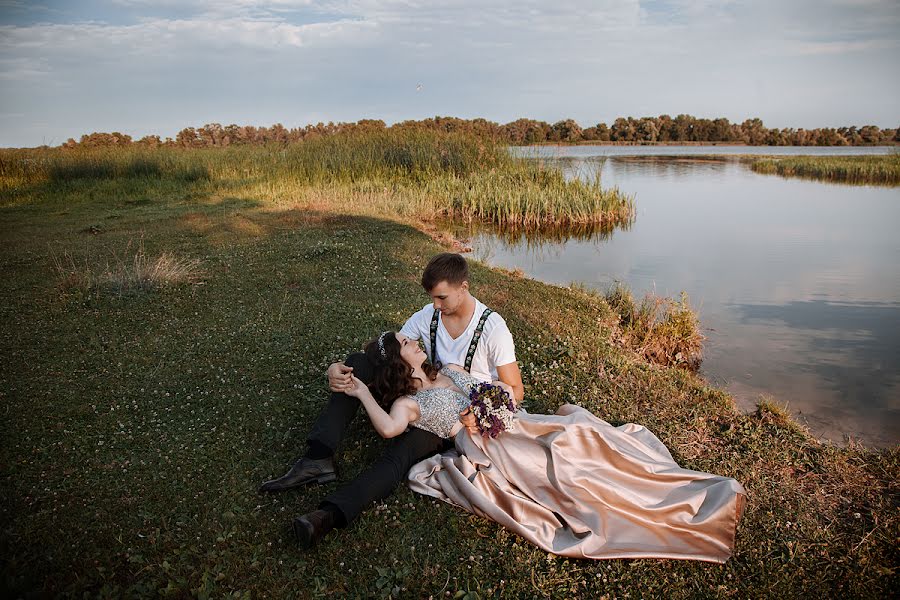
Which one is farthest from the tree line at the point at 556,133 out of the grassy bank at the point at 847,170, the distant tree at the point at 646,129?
the grassy bank at the point at 847,170

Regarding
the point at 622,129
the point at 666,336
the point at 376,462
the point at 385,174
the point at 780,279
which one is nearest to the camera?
the point at 376,462

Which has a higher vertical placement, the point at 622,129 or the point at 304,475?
the point at 622,129

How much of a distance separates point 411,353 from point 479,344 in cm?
63

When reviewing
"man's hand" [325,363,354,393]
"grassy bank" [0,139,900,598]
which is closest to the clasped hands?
"man's hand" [325,363,354,393]

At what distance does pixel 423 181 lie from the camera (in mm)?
22891

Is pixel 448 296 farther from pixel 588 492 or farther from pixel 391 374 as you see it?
pixel 588 492

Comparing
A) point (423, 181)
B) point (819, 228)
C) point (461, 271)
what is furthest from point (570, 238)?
point (461, 271)

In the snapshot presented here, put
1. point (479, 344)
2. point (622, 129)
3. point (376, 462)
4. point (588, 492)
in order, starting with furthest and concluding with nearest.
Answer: point (622, 129) → point (479, 344) → point (376, 462) → point (588, 492)

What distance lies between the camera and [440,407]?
5.11 meters

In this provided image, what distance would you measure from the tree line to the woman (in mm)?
22323

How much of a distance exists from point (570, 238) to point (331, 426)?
15393 millimetres

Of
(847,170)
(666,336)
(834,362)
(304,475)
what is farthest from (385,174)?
(847,170)

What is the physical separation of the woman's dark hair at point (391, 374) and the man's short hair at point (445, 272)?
67 centimetres

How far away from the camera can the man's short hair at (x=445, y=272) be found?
5.02 metres
